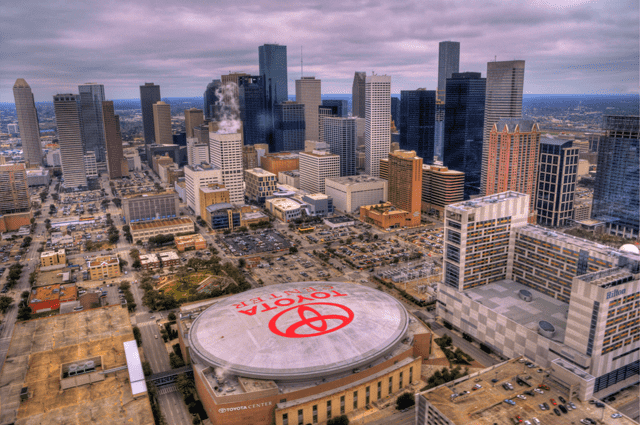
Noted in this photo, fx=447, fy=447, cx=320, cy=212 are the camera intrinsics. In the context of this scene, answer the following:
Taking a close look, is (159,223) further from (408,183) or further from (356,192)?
(408,183)

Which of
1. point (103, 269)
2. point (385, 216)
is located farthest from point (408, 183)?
point (103, 269)

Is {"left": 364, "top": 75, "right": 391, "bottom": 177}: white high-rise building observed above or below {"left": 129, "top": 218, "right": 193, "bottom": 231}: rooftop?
above

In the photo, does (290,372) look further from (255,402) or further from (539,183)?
(539,183)

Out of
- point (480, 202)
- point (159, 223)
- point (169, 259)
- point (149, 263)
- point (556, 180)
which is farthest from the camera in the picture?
point (159, 223)

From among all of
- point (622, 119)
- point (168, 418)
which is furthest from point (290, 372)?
point (622, 119)

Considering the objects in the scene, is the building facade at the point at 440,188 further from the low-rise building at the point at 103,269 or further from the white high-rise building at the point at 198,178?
the low-rise building at the point at 103,269

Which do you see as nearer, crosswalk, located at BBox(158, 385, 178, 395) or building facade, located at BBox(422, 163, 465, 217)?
crosswalk, located at BBox(158, 385, 178, 395)

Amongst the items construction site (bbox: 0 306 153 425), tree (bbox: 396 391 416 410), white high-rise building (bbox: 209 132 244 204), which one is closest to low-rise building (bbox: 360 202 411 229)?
white high-rise building (bbox: 209 132 244 204)

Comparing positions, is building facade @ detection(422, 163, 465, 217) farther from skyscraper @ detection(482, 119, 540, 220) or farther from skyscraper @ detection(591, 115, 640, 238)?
skyscraper @ detection(591, 115, 640, 238)

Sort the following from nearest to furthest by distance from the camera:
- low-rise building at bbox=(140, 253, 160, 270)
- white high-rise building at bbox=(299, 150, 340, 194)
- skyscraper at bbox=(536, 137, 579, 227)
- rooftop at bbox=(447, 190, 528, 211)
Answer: rooftop at bbox=(447, 190, 528, 211)
low-rise building at bbox=(140, 253, 160, 270)
skyscraper at bbox=(536, 137, 579, 227)
white high-rise building at bbox=(299, 150, 340, 194)
